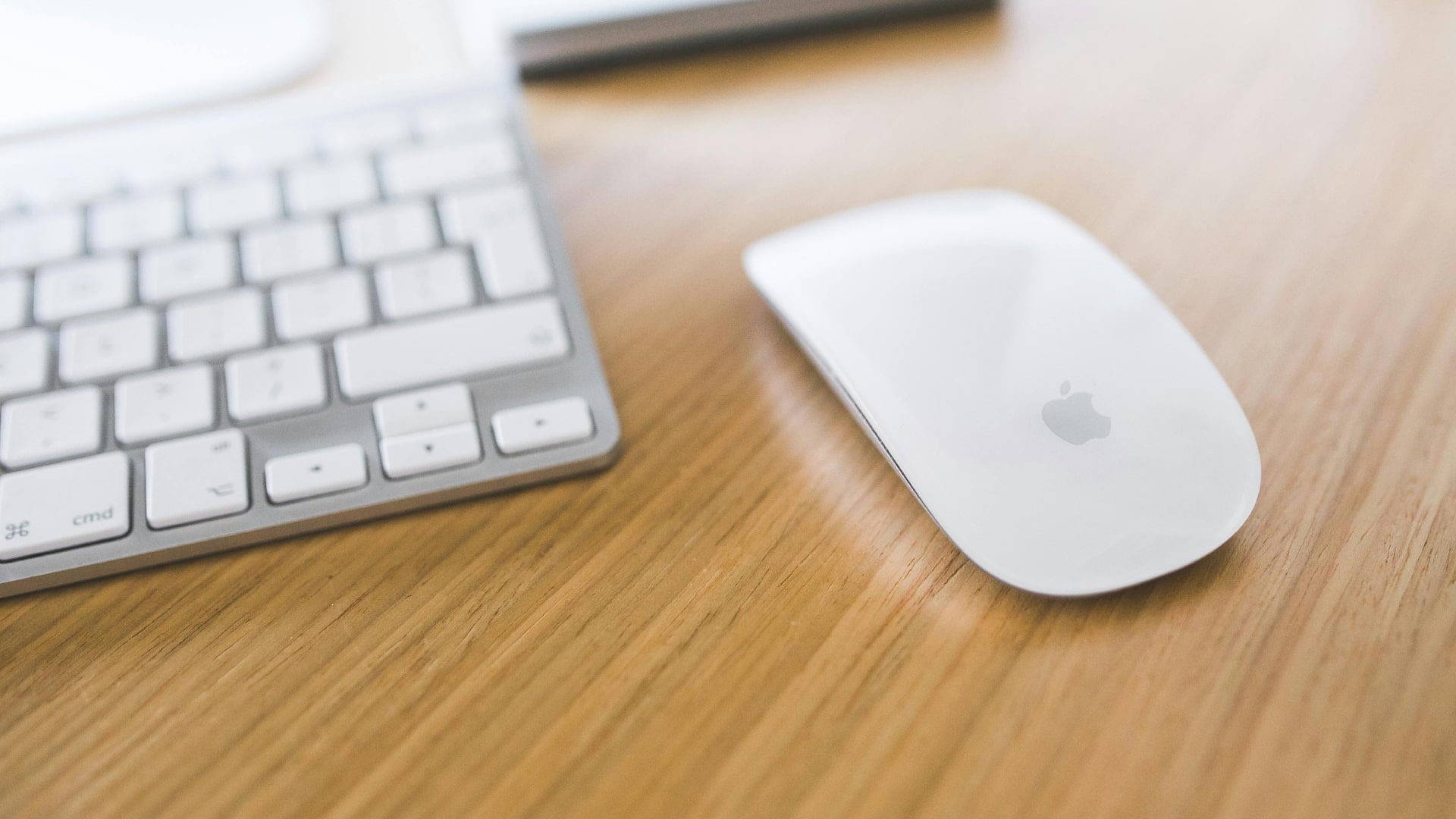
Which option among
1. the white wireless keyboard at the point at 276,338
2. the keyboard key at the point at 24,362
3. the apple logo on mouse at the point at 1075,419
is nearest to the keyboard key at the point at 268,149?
the white wireless keyboard at the point at 276,338

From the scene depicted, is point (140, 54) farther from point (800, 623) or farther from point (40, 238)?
point (800, 623)

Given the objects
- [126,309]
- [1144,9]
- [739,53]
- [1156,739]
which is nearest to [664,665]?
[1156,739]

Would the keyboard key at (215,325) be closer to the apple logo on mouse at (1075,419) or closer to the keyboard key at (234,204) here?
the keyboard key at (234,204)

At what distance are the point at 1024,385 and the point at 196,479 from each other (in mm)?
284

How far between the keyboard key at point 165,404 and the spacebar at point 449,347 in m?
0.05

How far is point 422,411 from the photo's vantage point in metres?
0.36

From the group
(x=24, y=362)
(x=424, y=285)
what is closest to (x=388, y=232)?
(x=424, y=285)

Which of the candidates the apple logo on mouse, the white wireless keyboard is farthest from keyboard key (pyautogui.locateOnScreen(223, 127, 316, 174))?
the apple logo on mouse

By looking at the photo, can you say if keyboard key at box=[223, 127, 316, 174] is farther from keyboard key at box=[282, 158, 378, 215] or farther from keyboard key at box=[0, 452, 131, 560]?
keyboard key at box=[0, 452, 131, 560]

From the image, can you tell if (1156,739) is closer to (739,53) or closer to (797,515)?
(797,515)

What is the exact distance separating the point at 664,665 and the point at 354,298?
0.19 metres

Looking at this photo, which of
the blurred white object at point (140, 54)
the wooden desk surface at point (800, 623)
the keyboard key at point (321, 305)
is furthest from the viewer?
the blurred white object at point (140, 54)

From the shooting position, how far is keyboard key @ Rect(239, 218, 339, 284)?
40 cm

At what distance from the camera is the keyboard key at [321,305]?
0.38m
